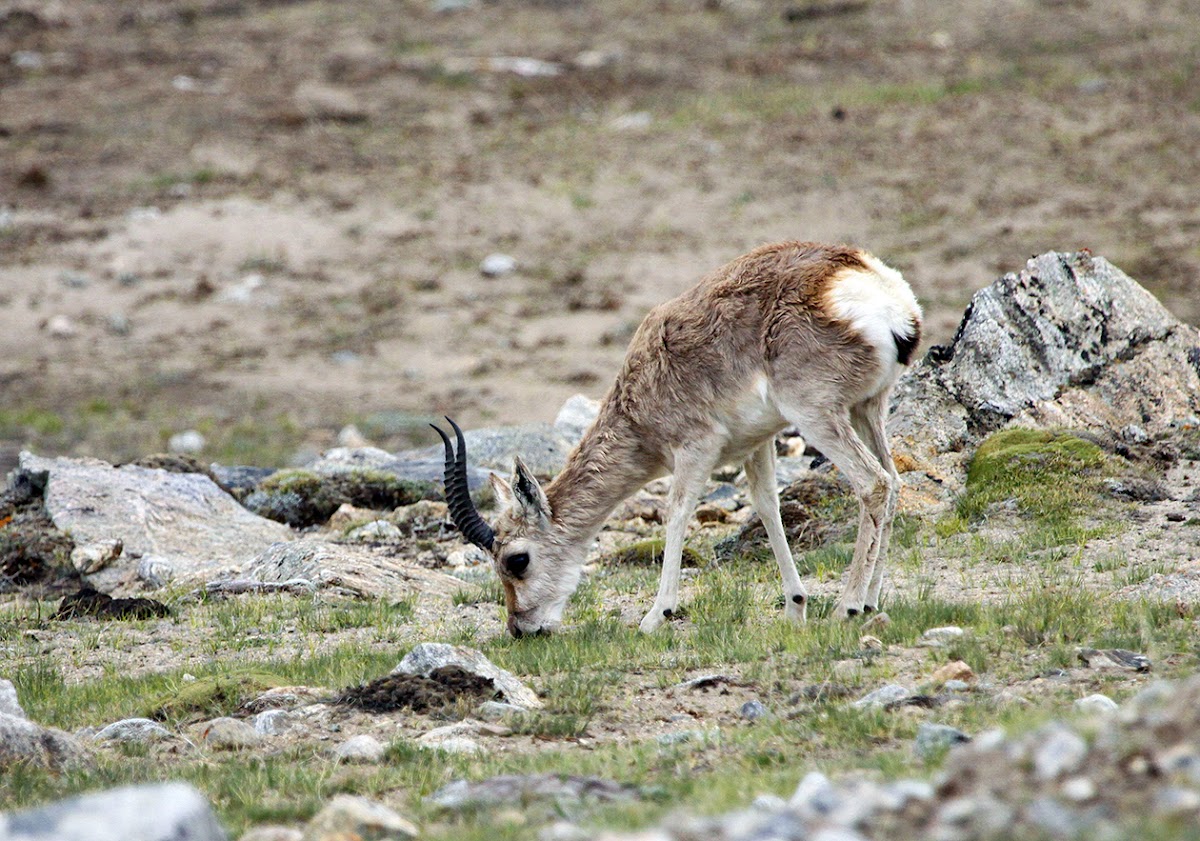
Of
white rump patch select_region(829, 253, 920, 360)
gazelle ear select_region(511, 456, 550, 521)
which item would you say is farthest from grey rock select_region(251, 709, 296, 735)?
white rump patch select_region(829, 253, 920, 360)

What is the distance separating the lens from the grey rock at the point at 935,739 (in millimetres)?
6453

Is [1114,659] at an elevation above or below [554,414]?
above

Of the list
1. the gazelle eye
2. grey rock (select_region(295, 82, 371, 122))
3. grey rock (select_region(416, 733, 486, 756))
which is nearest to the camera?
grey rock (select_region(416, 733, 486, 756))

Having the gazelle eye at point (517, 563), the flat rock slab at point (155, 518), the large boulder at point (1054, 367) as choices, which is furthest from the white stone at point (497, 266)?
the gazelle eye at point (517, 563)

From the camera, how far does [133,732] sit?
8.34 meters

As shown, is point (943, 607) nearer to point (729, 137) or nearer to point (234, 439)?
point (234, 439)

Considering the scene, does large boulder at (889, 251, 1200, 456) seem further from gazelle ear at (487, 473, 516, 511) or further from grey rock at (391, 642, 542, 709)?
grey rock at (391, 642, 542, 709)

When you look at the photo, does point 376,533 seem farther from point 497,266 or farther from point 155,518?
point 497,266

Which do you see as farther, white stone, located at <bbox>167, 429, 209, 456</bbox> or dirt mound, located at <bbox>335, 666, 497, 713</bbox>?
white stone, located at <bbox>167, 429, 209, 456</bbox>

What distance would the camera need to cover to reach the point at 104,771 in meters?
7.48

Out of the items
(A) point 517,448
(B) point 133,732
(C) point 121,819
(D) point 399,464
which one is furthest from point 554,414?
(C) point 121,819

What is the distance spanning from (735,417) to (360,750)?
13.2 feet

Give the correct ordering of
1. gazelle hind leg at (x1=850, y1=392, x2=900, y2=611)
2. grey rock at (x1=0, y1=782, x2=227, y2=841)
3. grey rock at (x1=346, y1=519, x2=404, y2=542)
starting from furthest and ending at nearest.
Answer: grey rock at (x1=346, y1=519, x2=404, y2=542) → gazelle hind leg at (x1=850, y1=392, x2=900, y2=611) → grey rock at (x1=0, y1=782, x2=227, y2=841)

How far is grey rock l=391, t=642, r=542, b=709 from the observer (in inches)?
342
